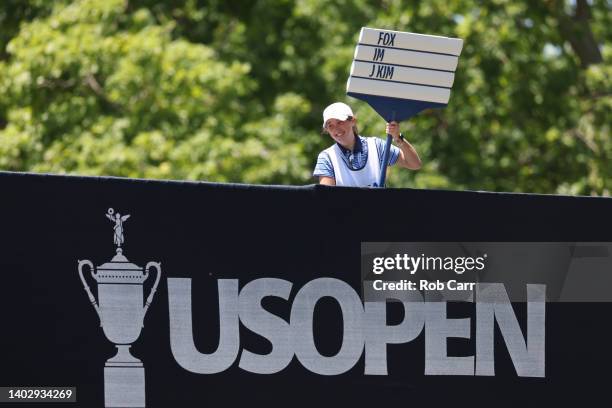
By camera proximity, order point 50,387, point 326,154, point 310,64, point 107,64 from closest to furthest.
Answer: point 50,387, point 326,154, point 107,64, point 310,64

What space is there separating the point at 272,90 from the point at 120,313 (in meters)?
12.3

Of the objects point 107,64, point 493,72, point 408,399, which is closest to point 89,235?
Answer: point 408,399

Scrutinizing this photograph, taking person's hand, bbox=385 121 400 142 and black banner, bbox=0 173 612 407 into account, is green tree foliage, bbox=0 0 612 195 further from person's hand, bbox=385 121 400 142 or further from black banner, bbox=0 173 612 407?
black banner, bbox=0 173 612 407

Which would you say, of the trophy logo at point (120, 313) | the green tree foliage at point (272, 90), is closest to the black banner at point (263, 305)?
the trophy logo at point (120, 313)

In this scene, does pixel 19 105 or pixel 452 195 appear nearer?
pixel 452 195

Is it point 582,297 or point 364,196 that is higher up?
point 364,196

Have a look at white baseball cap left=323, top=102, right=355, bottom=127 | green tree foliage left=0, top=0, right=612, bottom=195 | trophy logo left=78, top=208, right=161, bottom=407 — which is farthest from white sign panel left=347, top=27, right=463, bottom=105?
green tree foliage left=0, top=0, right=612, bottom=195

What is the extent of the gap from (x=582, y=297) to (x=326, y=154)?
1521 mm

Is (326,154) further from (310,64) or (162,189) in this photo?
(310,64)

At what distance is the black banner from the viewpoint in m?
5.54

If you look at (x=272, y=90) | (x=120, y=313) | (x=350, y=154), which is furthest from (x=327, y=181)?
(x=272, y=90)

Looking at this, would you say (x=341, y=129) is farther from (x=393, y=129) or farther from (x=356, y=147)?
(x=393, y=129)

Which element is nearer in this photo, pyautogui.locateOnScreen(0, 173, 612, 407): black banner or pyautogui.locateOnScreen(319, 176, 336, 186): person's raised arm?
pyautogui.locateOnScreen(0, 173, 612, 407): black banner

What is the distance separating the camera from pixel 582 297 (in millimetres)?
5820
